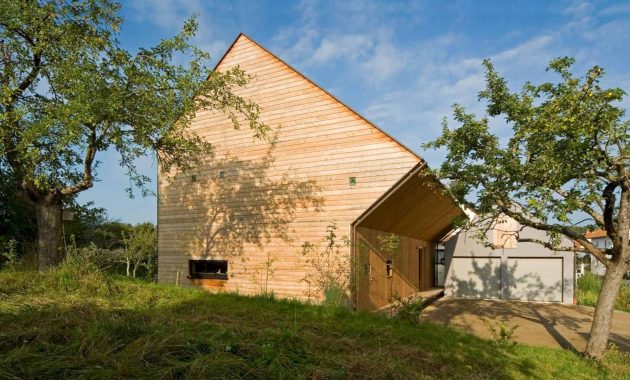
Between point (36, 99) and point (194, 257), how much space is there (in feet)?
23.3

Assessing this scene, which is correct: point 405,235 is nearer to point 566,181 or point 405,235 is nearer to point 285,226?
point 285,226

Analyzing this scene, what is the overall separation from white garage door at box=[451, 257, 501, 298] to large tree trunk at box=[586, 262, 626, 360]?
12.1m

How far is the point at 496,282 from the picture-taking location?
20.0m

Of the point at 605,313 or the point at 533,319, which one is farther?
the point at 533,319

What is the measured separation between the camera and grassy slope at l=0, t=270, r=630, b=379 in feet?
14.1

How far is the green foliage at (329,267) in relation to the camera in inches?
447

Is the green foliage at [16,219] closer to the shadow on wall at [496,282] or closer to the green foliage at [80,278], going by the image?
the green foliage at [80,278]

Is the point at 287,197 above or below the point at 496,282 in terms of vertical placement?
above

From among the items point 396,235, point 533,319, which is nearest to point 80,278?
point 396,235

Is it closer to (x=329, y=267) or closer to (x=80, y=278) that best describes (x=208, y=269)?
(x=329, y=267)

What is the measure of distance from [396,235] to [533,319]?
211 inches

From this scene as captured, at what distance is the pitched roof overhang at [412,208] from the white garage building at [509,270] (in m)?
2.38

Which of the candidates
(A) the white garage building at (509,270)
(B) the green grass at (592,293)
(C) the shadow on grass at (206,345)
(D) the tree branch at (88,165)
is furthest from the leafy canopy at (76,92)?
(B) the green grass at (592,293)

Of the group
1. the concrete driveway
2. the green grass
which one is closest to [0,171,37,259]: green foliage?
the concrete driveway
